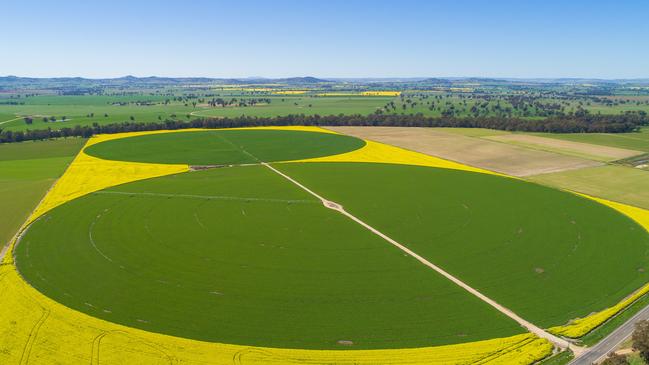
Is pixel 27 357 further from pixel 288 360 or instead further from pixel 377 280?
pixel 377 280

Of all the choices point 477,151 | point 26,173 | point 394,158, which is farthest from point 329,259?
point 477,151

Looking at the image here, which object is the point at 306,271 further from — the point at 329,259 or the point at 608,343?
the point at 608,343

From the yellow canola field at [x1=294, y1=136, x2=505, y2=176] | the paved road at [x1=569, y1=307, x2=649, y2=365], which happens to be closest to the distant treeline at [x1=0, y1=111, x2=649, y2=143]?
the yellow canola field at [x1=294, y1=136, x2=505, y2=176]

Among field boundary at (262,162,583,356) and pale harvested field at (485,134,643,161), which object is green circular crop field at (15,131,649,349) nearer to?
field boundary at (262,162,583,356)

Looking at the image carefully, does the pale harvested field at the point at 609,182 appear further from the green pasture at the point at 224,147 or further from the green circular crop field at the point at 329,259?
the green pasture at the point at 224,147

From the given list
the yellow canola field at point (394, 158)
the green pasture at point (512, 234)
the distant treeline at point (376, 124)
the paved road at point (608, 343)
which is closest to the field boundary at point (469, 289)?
the paved road at point (608, 343)

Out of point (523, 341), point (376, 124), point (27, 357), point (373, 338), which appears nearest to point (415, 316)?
point (373, 338)
